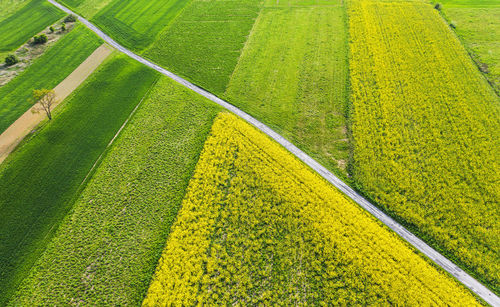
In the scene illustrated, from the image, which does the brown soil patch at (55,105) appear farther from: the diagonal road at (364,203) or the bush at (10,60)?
the bush at (10,60)

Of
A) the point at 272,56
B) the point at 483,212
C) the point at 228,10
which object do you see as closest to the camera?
the point at 483,212

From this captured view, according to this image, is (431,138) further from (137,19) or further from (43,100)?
(137,19)

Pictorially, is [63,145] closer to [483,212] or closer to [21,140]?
[21,140]

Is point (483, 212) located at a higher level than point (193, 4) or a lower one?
lower

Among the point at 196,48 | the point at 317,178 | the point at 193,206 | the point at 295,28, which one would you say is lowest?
the point at 193,206

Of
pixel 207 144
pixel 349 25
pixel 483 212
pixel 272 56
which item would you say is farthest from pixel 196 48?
pixel 483 212

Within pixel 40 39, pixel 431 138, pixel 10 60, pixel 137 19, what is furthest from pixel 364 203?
pixel 40 39

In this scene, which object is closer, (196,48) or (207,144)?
(207,144)
